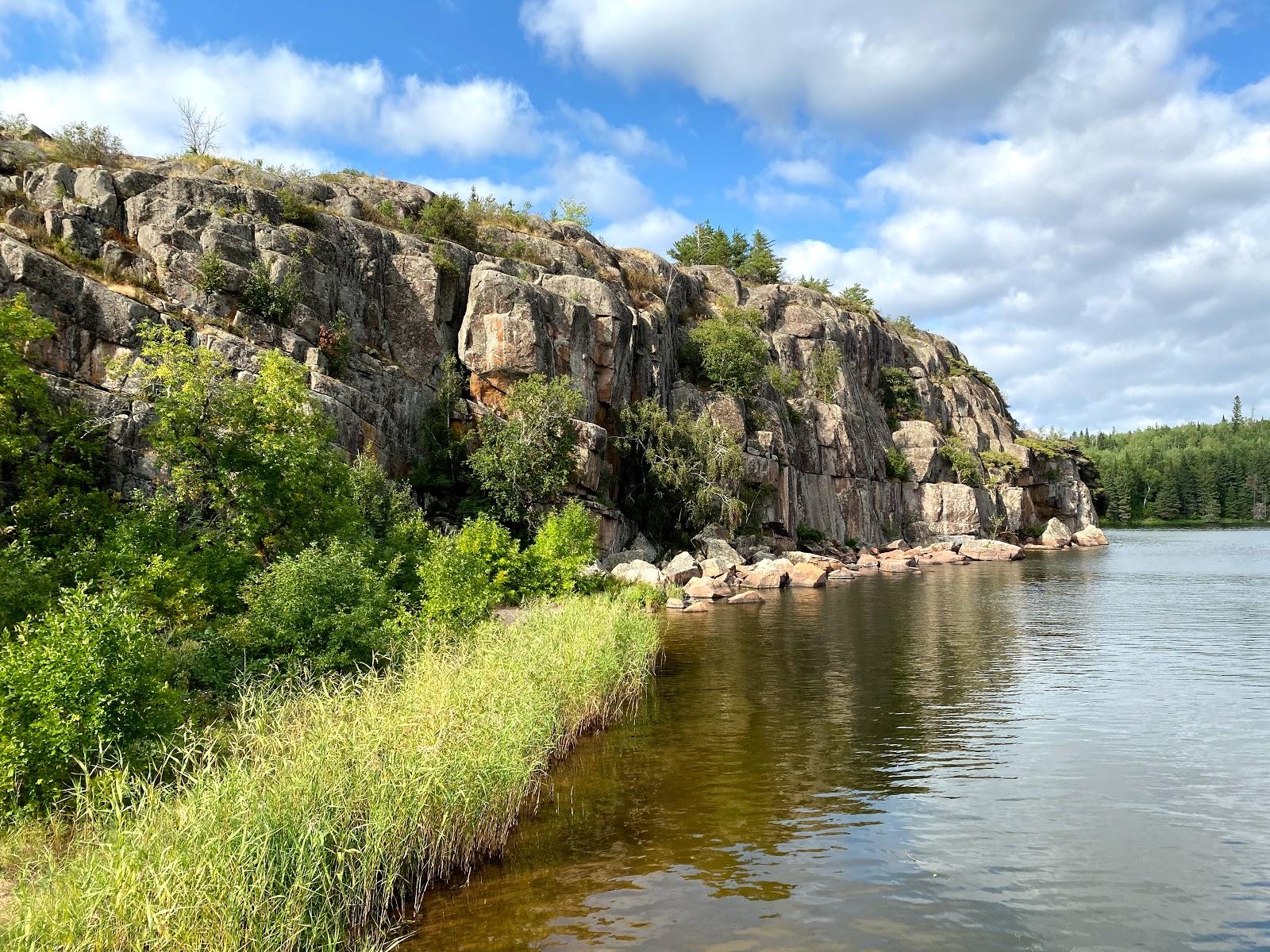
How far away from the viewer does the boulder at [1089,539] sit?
302ft

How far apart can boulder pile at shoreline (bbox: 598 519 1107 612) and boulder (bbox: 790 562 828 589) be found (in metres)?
0.05

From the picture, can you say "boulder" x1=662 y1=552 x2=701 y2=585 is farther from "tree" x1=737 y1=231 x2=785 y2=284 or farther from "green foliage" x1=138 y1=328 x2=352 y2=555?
"tree" x1=737 y1=231 x2=785 y2=284

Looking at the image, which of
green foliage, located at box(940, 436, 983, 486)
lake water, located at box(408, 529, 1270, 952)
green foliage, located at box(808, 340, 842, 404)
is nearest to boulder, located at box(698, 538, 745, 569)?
lake water, located at box(408, 529, 1270, 952)

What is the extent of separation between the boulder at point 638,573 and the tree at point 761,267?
5976cm

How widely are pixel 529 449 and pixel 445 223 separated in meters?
21.3

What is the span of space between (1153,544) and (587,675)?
305 feet

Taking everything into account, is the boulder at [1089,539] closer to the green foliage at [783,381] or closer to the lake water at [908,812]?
the green foliage at [783,381]

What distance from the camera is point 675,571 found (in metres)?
48.4

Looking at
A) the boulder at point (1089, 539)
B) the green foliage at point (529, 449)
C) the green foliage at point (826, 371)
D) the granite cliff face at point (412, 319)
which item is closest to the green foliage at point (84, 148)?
the granite cliff face at point (412, 319)

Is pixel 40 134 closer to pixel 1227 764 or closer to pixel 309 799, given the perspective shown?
pixel 309 799

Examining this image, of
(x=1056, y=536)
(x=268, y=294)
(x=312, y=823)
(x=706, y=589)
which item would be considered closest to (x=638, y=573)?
(x=706, y=589)

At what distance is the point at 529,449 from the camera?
4703cm

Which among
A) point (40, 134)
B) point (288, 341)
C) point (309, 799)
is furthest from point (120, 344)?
point (309, 799)

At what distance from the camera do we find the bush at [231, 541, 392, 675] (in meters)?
17.5
